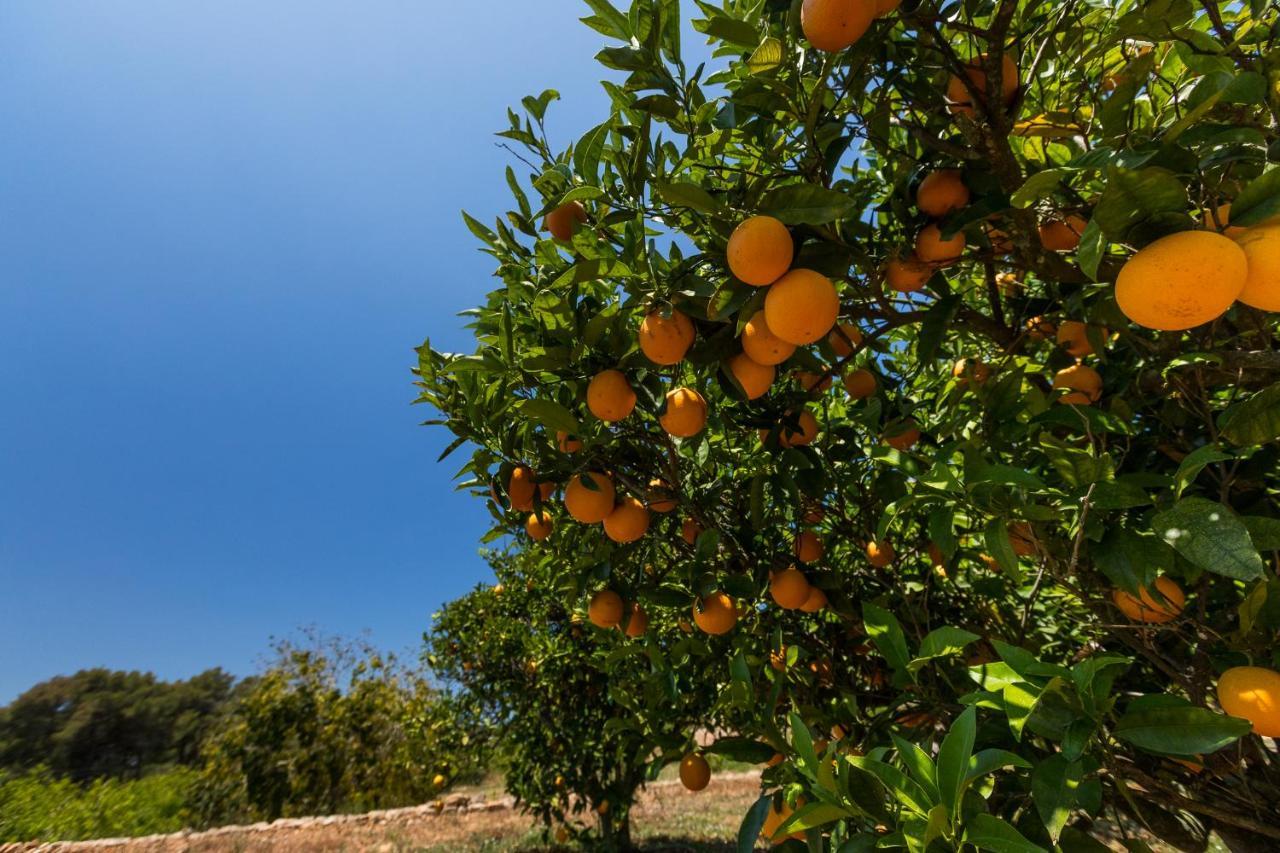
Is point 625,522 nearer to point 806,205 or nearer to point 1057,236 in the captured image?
point 806,205

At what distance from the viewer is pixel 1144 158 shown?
2.60ft

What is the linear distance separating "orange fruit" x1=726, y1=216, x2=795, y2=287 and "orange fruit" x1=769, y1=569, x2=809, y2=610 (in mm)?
895

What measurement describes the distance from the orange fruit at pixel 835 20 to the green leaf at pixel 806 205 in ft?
0.77

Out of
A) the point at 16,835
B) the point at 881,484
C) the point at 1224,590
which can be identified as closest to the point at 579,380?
the point at 881,484

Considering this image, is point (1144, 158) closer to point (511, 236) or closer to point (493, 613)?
point (511, 236)

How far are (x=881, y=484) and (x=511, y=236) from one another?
1245mm

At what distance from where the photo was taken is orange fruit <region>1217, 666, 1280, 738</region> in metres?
0.95

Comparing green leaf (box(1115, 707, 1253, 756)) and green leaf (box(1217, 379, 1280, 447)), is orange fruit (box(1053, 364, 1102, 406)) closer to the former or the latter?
green leaf (box(1217, 379, 1280, 447))

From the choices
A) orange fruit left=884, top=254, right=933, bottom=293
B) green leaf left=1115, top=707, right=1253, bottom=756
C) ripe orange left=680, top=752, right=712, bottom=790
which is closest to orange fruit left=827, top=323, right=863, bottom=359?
orange fruit left=884, top=254, right=933, bottom=293

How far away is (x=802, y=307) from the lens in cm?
100

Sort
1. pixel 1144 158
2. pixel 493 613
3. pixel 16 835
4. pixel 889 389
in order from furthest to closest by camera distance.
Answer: pixel 16 835, pixel 493 613, pixel 889 389, pixel 1144 158

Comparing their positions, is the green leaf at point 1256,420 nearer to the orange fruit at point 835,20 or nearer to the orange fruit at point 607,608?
the orange fruit at point 835,20

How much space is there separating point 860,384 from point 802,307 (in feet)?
2.81

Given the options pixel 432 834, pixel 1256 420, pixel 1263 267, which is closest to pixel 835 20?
pixel 1263 267
